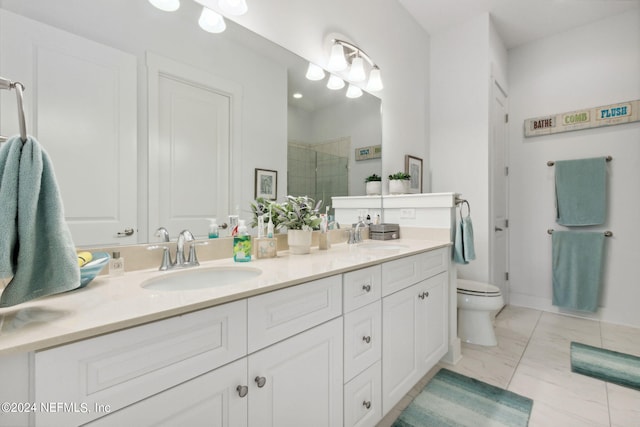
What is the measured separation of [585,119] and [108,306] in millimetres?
3805

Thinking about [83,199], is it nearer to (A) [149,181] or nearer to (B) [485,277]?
(A) [149,181]

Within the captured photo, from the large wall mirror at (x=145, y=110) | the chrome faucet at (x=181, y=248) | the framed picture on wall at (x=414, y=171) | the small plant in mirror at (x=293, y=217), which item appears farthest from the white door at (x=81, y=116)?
the framed picture on wall at (x=414, y=171)

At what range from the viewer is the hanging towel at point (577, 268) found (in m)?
2.75

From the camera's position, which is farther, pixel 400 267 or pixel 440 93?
pixel 440 93

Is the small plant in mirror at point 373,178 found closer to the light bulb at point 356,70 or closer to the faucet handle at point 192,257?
the light bulb at point 356,70

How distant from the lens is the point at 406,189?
244cm

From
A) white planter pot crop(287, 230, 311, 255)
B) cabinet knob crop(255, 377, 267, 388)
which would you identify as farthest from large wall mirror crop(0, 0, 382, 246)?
cabinet knob crop(255, 377, 267, 388)

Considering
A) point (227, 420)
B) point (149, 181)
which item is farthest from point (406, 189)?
point (227, 420)

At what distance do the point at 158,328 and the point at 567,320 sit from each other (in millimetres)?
3517

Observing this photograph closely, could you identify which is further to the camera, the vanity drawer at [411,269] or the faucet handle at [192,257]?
the vanity drawer at [411,269]

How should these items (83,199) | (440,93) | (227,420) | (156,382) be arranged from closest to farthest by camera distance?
1. (156,382)
2. (227,420)
3. (83,199)
4. (440,93)

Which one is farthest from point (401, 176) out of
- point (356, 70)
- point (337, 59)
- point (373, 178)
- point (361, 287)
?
point (361, 287)

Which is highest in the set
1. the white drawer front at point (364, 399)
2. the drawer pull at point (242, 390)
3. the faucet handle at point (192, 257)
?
the faucet handle at point (192, 257)

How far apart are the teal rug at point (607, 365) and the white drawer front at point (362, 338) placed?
1.59m
